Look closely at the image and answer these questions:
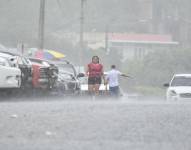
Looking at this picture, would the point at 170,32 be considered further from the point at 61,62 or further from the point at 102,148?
the point at 102,148

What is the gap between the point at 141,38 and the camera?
111 metres

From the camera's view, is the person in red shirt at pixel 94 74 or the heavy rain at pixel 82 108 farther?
the person in red shirt at pixel 94 74

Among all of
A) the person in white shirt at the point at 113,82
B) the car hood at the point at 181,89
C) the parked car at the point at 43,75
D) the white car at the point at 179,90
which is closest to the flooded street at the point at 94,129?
the parked car at the point at 43,75

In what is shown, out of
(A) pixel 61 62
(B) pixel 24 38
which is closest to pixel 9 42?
(B) pixel 24 38

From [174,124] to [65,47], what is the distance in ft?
267

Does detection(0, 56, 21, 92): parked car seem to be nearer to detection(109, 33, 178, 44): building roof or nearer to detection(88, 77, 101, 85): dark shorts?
detection(88, 77, 101, 85): dark shorts

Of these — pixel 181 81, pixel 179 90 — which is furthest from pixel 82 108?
pixel 181 81

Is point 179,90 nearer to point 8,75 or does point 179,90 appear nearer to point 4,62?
point 4,62

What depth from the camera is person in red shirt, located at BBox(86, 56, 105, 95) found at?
27859 millimetres

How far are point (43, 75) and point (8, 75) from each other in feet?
10.7

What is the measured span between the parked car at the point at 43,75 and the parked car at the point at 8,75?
193cm

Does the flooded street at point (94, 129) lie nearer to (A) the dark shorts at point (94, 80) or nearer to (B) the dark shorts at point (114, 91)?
(A) the dark shorts at point (94, 80)

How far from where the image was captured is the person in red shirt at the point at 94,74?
27.9 m

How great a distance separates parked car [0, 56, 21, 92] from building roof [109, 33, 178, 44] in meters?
84.7
